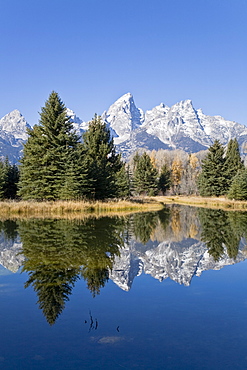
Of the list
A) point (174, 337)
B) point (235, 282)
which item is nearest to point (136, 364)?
point (174, 337)

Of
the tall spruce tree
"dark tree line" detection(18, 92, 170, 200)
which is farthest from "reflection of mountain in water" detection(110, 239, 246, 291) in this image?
the tall spruce tree

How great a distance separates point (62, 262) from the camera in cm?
923

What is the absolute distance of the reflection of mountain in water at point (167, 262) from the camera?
8523 mm

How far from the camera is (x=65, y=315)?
5707 millimetres

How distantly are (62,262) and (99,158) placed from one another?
2949 cm

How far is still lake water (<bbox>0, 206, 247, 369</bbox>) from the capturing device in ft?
14.2

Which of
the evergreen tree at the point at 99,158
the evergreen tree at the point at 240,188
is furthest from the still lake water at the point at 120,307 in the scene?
the evergreen tree at the point at 240,188

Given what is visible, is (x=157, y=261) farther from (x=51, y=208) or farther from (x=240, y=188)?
(x=240, y=188)

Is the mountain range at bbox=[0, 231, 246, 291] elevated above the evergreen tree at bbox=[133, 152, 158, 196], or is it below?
below

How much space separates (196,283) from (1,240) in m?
8.37

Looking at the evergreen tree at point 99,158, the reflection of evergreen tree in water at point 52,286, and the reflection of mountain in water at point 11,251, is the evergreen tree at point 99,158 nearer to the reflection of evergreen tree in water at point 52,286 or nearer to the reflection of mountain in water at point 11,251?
the reflection of mountain in water at point 11,251

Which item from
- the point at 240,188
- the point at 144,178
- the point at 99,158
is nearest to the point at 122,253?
the point at 99,158

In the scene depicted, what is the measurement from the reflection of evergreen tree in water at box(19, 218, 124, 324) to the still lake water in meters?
0.03

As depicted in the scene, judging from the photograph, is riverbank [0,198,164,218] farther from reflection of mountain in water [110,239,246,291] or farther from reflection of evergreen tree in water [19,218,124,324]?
reflection of mountain in water [110,239,246,291]
